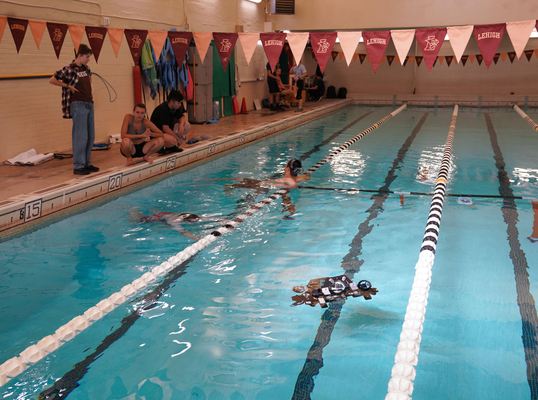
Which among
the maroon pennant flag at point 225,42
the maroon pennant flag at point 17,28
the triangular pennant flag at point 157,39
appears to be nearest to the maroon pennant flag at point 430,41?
the maroon pennant flag at point 225,42

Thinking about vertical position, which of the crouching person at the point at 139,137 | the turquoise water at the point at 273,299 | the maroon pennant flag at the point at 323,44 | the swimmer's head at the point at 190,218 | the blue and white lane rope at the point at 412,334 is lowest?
the turquoise water at the point at 273,299

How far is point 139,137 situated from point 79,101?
96 centimetres

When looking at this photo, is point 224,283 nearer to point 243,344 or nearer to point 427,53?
point 243,344

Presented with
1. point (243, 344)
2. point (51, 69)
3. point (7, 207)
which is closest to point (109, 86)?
point (51, 69)

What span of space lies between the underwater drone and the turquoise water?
0.07m

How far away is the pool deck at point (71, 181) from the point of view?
14.5ft

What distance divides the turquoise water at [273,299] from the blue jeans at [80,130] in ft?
2.60

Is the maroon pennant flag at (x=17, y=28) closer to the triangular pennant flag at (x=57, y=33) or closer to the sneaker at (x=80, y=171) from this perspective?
the triangular pennant flag at (x=57, y=33)

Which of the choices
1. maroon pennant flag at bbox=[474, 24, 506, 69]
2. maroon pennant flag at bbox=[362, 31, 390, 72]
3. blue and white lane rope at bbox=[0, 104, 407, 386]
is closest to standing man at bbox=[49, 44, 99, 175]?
blue and white lane rope at bbox=[0, 104, 407, 386]

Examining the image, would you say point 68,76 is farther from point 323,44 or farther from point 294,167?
point 323,44

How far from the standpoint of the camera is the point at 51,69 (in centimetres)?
697

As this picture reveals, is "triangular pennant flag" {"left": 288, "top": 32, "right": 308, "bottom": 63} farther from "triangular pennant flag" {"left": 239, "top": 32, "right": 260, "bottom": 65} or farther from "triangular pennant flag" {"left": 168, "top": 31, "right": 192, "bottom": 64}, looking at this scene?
"triangular pennant flag" {"left": 168, "top": 31, "right": 192, "bottom": 64}

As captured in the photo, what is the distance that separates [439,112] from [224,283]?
1465 cm

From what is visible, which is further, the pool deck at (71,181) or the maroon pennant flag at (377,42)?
the maroon pennant flag at (377,42)
